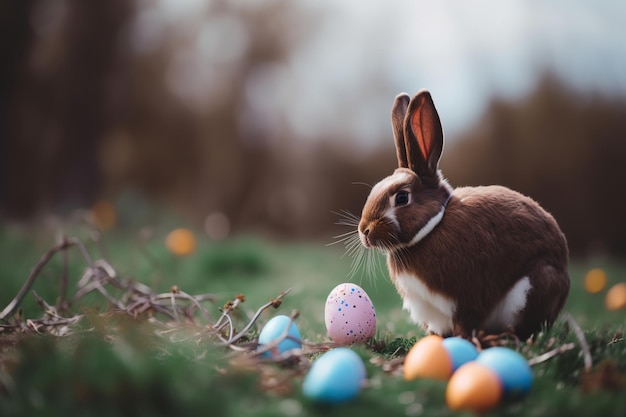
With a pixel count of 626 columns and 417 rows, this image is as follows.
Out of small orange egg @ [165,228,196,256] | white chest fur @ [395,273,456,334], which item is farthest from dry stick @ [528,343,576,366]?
small orange egg @ [165,228,196,256]

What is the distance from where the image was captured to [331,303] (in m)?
2.42

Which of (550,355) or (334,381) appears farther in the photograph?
(550,355)

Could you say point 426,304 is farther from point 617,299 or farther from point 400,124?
point 617,299

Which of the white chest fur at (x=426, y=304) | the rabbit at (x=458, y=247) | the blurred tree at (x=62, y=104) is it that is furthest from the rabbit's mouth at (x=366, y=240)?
the blurred tree at (x=62, y=104)

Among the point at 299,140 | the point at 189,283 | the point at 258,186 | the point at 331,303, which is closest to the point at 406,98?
the point at 331,303

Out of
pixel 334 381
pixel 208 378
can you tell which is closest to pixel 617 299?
pixel 334 381

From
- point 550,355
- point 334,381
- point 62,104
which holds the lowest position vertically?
point 550,355

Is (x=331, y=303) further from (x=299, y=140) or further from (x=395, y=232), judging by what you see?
(x=299, y=140)

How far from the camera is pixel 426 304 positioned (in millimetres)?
2266

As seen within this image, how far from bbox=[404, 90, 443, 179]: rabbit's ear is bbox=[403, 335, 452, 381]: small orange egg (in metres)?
0.75

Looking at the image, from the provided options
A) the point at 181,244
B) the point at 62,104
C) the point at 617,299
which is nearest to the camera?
the point at 617,299

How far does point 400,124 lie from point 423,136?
0.14 metres

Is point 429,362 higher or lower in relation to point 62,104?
lower

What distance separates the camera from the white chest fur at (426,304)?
219 cm
